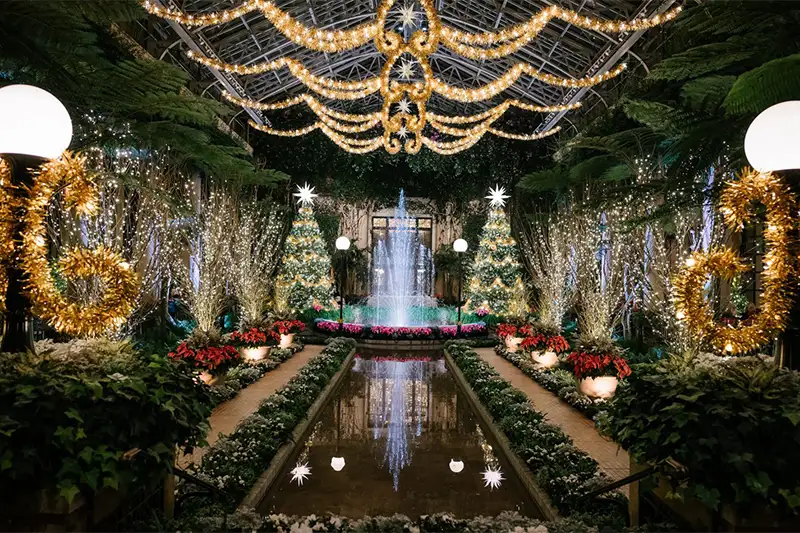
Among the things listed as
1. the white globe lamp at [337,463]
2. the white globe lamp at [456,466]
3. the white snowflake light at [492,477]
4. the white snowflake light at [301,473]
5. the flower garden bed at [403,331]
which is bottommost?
the white globe lamp at [456,466]

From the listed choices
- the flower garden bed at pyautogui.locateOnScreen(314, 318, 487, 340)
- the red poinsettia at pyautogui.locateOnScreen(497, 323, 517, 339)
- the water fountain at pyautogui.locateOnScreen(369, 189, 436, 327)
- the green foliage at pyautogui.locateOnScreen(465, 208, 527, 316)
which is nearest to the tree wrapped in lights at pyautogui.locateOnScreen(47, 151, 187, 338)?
the flower garden bed at pyautogui.locateOnScreen(314, 318, 487, 340)

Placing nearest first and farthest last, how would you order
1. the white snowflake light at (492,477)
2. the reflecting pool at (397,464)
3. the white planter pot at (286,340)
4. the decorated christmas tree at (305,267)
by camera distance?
the reflecting pool at (397,464) → the white snowflake light at (492,477) → the white planter pot at (286,340) → the decorated christmas tree at (305,267)

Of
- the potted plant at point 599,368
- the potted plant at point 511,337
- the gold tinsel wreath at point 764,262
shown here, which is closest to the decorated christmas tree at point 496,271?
the potted plant at point 511,337

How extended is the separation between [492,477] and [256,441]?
2504mm

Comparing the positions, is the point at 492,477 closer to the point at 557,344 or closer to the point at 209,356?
the point at 209,356

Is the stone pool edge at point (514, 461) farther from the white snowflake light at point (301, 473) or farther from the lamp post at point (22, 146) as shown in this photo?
the lamp post at point (22, 146)

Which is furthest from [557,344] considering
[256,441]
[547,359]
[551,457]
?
[256,441]

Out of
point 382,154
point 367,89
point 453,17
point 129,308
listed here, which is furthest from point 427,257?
point 129,308

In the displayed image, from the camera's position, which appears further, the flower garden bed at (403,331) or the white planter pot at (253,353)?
the flower garden bed at (403,331)

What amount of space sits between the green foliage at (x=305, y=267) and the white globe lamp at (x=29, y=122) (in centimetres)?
1536

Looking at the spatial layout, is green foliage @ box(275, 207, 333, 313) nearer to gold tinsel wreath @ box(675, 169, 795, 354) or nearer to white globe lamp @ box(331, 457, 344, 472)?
white globe lamp @ box(331, 457, 344, 472)

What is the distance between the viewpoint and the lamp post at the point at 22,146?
3201 millimetres

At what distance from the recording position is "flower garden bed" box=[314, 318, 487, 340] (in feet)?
54.6

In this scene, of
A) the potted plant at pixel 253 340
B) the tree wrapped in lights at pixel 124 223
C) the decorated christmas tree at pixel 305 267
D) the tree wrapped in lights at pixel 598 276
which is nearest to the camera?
the tree wrapped in lights at pixel 124 223
